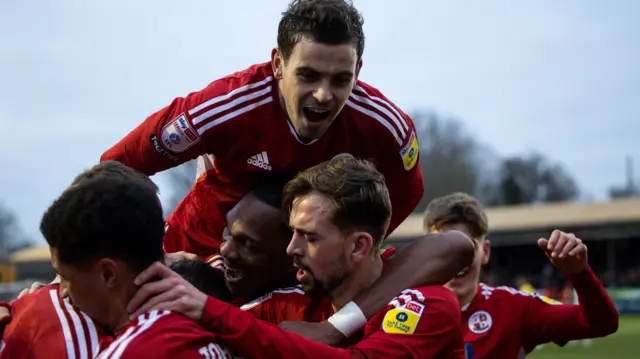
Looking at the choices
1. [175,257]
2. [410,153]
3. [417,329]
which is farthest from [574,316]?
[175,257]

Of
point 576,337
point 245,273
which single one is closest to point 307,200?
point 245,273

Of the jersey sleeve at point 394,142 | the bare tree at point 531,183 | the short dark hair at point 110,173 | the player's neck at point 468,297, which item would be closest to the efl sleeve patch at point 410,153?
the jersey sleeve at point 394,142

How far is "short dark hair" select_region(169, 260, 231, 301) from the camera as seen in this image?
4359mm

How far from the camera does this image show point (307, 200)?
4.06m

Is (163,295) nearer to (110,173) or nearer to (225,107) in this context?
(110,173)

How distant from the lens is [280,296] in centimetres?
444

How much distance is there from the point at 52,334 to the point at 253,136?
6.20 ft

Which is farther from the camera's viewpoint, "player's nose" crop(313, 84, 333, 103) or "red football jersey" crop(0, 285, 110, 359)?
"player's nose" crop(313, 84, 333, 103)

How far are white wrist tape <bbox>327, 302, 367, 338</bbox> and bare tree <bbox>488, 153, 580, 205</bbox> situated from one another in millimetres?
71601

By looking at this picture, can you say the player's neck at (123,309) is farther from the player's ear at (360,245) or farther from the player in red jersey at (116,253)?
the player's ear at (360,245)

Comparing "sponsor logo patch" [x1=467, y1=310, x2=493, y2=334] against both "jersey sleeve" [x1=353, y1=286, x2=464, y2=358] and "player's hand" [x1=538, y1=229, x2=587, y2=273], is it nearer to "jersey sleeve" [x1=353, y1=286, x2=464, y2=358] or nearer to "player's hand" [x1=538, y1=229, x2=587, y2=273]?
A: "player's hand" [x1=538, y1=229, x2=587, y2=273]

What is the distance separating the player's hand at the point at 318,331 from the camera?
3.94m

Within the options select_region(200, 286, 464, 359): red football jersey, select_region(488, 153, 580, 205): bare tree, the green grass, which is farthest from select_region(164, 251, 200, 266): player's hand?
select_region(488, 153, 580, 205): bare tree

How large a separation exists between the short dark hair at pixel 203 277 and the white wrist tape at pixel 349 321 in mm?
679
